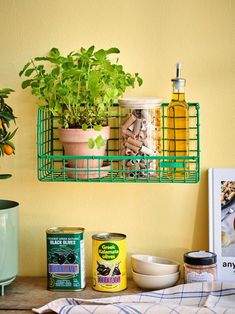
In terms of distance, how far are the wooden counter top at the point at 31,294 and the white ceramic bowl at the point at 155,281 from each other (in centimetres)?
4

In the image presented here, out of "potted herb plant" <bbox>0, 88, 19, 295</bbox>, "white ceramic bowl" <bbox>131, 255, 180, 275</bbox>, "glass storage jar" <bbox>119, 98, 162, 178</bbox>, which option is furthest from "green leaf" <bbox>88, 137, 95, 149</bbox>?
"white ceramic bowl" <bbox>131, 255, 180, 275</bbox>

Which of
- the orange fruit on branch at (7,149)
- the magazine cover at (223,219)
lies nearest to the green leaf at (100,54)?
the orange fruit on branch at (7,149)

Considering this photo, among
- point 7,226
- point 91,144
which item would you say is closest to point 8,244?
point 7,226

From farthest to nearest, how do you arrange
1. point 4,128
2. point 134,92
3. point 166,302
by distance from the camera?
point 134,92 < point 4,128 < point 166,302

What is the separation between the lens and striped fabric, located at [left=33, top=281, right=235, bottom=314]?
5.15 feet

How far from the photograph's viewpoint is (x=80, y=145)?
1735mm

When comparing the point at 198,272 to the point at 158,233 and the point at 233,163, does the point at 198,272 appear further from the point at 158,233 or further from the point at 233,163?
the point at 233,163

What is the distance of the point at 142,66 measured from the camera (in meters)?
1.88

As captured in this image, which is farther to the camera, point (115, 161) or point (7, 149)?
point (115, 161)

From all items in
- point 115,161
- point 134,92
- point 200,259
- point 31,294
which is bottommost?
point 31,294

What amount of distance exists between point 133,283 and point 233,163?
452 millimetres

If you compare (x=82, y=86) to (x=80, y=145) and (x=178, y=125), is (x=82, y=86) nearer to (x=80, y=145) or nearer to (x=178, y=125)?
(x=80, y=145)

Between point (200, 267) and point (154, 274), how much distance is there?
13cm

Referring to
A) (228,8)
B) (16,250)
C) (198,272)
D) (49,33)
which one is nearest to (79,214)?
(16,250)
